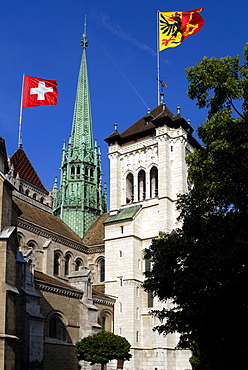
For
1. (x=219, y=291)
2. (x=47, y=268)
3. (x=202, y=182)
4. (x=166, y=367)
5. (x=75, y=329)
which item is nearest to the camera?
(x=219, y=291)

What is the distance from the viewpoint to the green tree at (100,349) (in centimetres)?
3266

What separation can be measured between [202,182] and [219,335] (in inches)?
231

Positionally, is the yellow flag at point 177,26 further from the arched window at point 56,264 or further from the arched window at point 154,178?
the arched window at point 56,264

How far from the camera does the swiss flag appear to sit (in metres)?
42.2

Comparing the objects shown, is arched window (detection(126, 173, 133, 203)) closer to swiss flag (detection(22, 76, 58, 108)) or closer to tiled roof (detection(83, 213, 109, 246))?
tiled roof (detection(83, 213, 109, 246))

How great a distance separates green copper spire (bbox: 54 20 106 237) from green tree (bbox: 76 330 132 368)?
750 inches

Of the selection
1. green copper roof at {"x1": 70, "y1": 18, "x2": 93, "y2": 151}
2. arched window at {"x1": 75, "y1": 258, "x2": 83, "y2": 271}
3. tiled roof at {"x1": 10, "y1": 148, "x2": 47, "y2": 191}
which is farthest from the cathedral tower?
tiled roof at {"x1": 10, "y1": 148, "x2": 47, "y2": 191}

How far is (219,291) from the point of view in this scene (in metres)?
18.3

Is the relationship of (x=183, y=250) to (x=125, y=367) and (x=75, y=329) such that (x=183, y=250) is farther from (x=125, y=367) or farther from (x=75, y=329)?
(x=125, y=367)

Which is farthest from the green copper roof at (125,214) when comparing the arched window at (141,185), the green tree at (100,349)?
the green tree at (100,349)

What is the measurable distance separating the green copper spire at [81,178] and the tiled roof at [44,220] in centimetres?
214

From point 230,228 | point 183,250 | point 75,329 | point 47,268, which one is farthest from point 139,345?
point 230,228

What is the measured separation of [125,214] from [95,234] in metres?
6.27

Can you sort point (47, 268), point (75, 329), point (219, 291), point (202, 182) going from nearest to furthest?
Result: point (219, 291)
point (202, 182)
point (75, 329)
point (47, 268)
